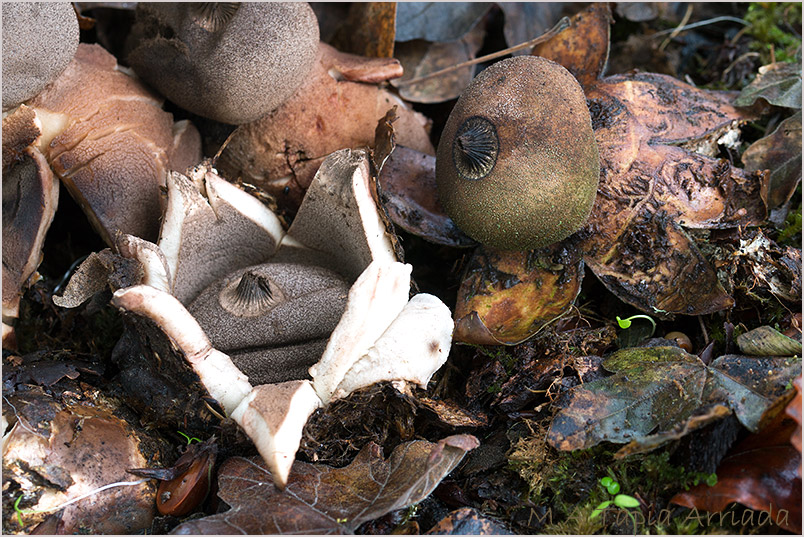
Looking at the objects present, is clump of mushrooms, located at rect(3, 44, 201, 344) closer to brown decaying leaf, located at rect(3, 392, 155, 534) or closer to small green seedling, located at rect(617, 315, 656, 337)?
brown decaying leaf, located at rect(3, 392, 155, 534)

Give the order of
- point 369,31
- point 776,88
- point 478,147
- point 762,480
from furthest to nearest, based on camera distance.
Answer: point 369,31
point 776,88
point 478,147
point 762,480

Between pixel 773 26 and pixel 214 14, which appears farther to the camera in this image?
pixel 773 26

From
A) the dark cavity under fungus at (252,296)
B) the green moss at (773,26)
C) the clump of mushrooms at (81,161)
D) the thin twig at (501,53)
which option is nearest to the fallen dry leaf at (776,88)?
the green moss at (773,26)

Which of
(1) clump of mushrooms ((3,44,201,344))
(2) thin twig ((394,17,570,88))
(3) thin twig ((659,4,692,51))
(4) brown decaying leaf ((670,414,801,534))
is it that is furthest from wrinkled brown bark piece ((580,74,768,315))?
(1) clump of mushrooms ((3,44,201,344))

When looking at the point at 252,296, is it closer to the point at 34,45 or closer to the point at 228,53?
the point at 228,53

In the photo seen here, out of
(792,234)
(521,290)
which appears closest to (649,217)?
(521,290)
